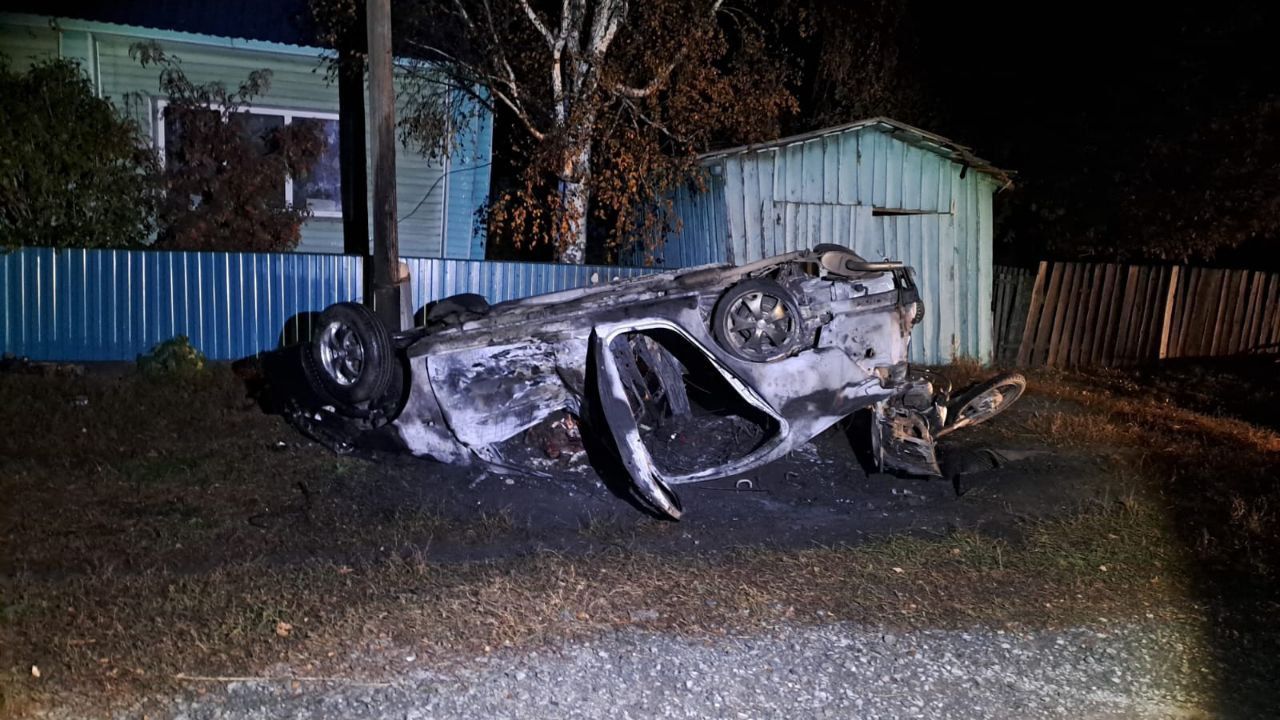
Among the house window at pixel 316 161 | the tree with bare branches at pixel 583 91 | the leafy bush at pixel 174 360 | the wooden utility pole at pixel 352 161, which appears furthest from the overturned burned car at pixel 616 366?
the house window at pixel 316 161

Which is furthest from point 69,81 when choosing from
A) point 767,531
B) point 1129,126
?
point 1129,126

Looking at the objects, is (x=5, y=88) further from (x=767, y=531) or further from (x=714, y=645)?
(x=714, y=645)

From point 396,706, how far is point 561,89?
30.1 ft

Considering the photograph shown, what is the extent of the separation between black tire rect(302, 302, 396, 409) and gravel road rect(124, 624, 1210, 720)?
2.59m

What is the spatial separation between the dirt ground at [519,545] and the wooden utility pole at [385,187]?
1488 millimetres

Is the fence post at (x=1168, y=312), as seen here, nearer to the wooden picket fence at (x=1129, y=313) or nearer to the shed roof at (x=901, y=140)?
the wooden picket fence at (x=1129, y=313)

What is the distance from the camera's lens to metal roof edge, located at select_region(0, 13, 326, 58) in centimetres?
1106

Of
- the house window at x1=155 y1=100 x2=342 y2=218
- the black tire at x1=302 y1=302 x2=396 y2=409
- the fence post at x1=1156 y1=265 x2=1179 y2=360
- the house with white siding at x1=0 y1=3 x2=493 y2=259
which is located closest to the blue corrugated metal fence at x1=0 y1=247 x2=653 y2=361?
the house with white siding at x1=0 y1=3 x2=493 y2=259

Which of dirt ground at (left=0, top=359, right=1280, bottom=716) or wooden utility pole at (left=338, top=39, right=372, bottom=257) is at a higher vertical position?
wooden utility pole at (left=338, top=39, right=372, bottom=257)

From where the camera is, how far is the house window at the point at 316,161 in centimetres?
1233

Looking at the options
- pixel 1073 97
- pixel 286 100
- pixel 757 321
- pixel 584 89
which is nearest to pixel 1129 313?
pixel 1073 97

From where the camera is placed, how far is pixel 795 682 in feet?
13.5

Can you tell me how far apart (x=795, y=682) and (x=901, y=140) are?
31.0 ft

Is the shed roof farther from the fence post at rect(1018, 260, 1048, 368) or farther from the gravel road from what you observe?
the gravel road
